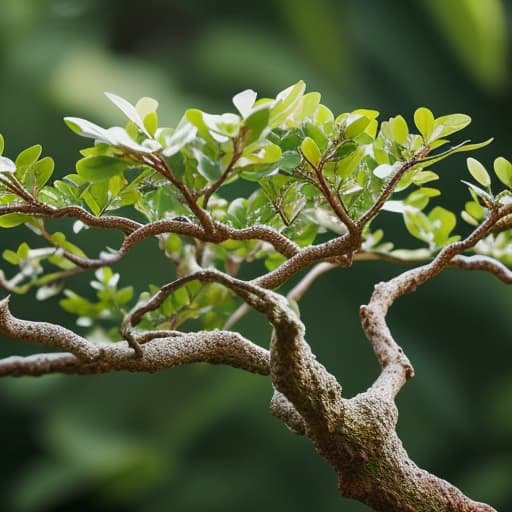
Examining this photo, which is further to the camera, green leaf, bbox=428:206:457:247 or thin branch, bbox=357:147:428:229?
green leaf, bbox=428:206:457:247

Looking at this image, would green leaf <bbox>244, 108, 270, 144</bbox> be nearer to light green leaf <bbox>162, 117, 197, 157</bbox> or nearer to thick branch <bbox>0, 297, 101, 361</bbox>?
light green leaf <bbox>162, 117, 197, 157</bbox>

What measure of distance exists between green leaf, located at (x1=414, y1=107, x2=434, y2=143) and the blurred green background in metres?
1.58

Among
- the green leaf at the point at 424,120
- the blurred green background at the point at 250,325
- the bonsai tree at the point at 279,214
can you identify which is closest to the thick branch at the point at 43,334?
the bonsai tree at the point at 279,214

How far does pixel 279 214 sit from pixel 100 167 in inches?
5.1

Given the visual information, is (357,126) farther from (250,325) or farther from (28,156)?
(250,325)

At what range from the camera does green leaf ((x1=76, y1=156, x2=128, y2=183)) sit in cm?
30

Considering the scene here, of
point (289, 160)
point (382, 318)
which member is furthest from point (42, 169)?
point (382, 318)

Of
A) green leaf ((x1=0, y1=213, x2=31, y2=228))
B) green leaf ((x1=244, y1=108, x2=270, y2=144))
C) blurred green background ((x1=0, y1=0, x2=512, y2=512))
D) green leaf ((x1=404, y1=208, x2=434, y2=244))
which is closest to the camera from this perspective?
green leaf ((x1=244, y1=108, x2=270, y2=144))

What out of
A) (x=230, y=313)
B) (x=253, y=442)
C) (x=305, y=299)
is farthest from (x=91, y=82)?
(x=230, y=313)

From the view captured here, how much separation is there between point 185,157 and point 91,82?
183cm

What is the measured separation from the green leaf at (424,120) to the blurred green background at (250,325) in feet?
5.17

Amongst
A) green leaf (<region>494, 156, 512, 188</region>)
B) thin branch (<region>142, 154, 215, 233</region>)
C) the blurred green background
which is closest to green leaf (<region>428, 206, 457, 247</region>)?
green leaf (<region>494, 156, 512, 188</region>)

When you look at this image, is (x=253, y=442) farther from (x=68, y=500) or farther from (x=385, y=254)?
(x=385, y=254)

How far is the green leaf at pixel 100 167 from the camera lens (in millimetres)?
300
